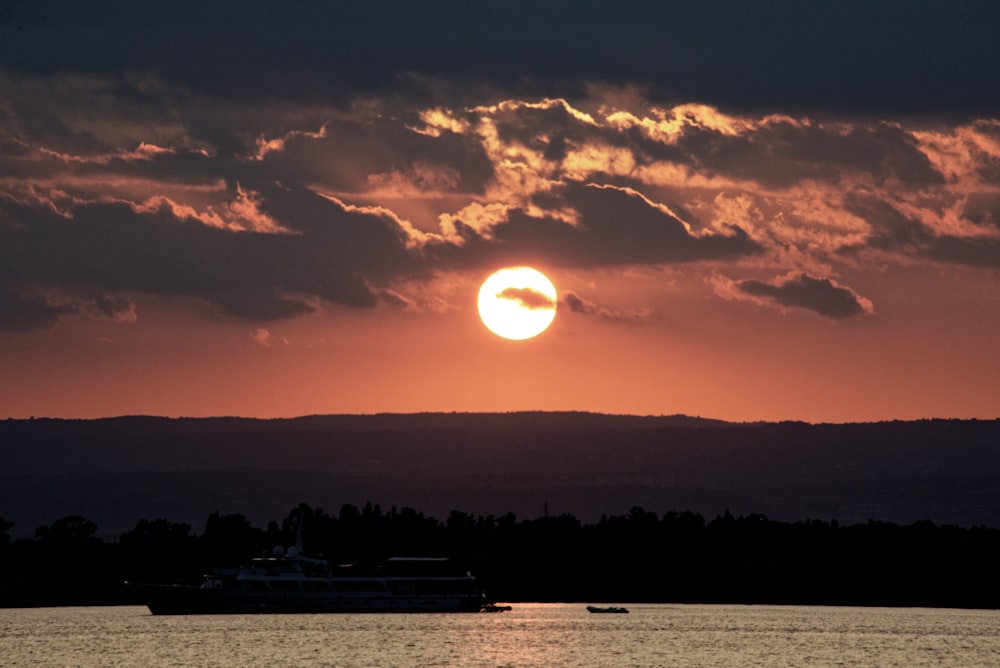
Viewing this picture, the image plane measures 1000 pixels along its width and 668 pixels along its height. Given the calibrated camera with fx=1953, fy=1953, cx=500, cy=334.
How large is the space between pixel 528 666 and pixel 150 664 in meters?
38.0

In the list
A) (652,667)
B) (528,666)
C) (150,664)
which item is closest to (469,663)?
(528,666)

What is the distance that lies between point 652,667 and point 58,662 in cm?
6064

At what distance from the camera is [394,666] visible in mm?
194500

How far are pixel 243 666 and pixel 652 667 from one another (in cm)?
4123

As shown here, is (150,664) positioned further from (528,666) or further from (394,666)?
(528,666)

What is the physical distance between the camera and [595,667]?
652 feet

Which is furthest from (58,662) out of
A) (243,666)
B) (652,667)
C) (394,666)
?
(652,667)

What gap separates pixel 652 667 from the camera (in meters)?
198

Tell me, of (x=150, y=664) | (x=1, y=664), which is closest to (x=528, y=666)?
(x=150, y=664)

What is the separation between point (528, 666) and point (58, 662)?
1894 inches

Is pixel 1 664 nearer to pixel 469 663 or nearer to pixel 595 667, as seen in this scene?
pixel 469 663

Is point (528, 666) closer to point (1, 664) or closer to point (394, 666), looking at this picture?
point (394, 666)

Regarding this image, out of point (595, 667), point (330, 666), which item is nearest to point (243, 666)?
point (330, 666)

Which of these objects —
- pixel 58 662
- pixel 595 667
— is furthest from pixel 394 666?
pixel 58 662
